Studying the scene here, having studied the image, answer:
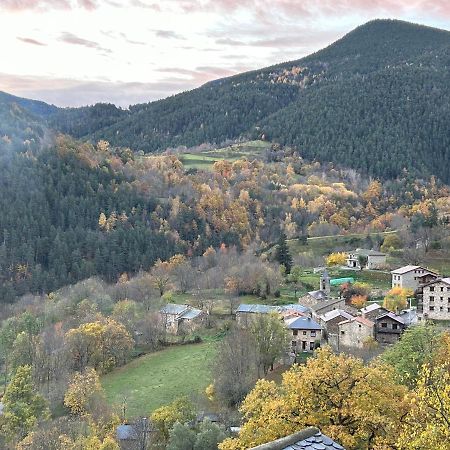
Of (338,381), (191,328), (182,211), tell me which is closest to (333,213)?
(182,211)

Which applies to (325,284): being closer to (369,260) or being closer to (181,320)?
(369,260)

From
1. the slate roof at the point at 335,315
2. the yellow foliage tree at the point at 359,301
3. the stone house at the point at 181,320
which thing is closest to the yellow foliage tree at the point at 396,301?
the yellow foliage tree at the point at 359,301

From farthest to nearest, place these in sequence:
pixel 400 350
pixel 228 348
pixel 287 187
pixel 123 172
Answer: pixel 287 187 → pixel 123 172 → pixel 228 348 → pixel 400 350

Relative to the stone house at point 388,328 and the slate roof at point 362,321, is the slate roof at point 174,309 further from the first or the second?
the stone house at point 388,328

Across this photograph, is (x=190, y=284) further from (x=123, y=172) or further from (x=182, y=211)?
(x=123, y=172)

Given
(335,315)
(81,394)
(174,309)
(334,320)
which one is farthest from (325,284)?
(81,394)
